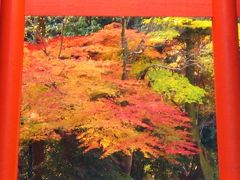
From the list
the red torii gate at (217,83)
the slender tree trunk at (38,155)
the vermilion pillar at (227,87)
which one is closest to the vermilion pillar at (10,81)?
the red torii gate at (217,83)

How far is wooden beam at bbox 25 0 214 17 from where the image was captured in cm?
332

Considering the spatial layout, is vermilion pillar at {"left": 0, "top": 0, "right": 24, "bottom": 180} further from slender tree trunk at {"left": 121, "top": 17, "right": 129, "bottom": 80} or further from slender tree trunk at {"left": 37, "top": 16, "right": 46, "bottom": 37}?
slender tree trunk at {"left": 37, "top": 16, "right": 46, "bottom": 37}

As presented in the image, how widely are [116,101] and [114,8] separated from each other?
8.77 ft

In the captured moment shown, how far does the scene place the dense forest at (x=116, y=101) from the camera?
5742 millimetres

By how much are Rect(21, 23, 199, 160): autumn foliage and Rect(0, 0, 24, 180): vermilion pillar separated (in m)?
3.42

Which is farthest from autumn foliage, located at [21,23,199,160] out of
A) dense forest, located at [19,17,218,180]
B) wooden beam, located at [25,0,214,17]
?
wooden beam, located at [25,0,214,17]

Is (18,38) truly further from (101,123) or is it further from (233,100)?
(101,123)

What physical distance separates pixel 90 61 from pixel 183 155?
2.03 metres

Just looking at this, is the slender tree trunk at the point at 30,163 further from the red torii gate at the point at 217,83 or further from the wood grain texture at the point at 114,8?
the red torii gate at the point at 217,83

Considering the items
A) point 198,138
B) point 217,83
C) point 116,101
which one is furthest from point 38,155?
point 217,83

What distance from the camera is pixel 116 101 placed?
231 inches

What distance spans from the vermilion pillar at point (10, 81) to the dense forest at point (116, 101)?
3428 mm

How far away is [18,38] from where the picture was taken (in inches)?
88.7

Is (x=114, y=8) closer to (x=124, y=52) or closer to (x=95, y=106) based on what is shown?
(x=95, y=106)
